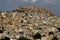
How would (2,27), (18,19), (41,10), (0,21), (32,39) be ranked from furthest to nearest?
(41,10)
(18,19)
(0,21)
(2,27)
(32,39)

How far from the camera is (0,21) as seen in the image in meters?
45.6

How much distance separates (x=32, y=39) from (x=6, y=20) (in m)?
10.4

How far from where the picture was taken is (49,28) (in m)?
43.2

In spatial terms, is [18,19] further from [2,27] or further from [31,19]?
[2,27]

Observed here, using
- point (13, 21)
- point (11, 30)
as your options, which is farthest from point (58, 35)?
point (13, 21)

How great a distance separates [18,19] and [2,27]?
8.20 meters

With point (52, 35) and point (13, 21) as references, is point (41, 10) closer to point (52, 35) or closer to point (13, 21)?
point (13, 21)

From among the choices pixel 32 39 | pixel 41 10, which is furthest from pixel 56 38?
pixel 41 10

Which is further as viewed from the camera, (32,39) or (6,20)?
(6,20)

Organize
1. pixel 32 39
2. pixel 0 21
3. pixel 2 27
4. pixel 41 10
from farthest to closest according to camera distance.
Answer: pixel 41 10
pixel 0 21
pixel 2 27
pixel 32 39

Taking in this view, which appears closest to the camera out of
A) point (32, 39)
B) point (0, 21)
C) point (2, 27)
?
point (32, 39)

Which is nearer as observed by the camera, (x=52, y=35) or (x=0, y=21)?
(x=52, y=35)

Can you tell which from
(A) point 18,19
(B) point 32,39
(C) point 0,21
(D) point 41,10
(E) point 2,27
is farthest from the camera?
(D) point 41,10

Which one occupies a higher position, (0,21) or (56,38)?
(0,21)
